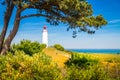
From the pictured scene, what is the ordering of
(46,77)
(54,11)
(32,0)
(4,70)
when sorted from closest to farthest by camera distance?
(46,77), (4,70), (32,0), (54,11)

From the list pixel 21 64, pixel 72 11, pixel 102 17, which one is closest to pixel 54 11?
pixel 72 11

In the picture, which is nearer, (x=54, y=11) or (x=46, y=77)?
(x=46, y=77)

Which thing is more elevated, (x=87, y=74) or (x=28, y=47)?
(x=28, y=47)

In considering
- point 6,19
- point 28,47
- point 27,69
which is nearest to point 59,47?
point 28,47

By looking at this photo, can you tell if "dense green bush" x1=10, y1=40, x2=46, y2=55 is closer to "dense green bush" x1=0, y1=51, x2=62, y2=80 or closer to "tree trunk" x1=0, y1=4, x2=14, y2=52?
"tree trunk" x1=0, y1=4, x2=14, y2=52

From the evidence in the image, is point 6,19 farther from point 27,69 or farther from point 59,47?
point 59,47

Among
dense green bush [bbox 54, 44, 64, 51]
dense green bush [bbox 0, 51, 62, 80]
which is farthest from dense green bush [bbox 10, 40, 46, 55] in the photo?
dense green bush [bbox 0, 51, 62, 80]

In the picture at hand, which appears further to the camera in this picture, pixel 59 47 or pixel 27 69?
pixel 59 47

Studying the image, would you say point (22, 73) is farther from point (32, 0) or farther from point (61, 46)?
point (61, 46)

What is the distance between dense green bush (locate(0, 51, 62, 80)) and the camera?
41.4 feet

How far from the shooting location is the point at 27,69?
514 inches

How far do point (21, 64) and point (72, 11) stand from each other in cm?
1208

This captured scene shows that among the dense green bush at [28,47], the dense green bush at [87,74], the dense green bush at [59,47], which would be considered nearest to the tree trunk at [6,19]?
the dense green bush at [28,47]

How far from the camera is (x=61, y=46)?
46.6 m
